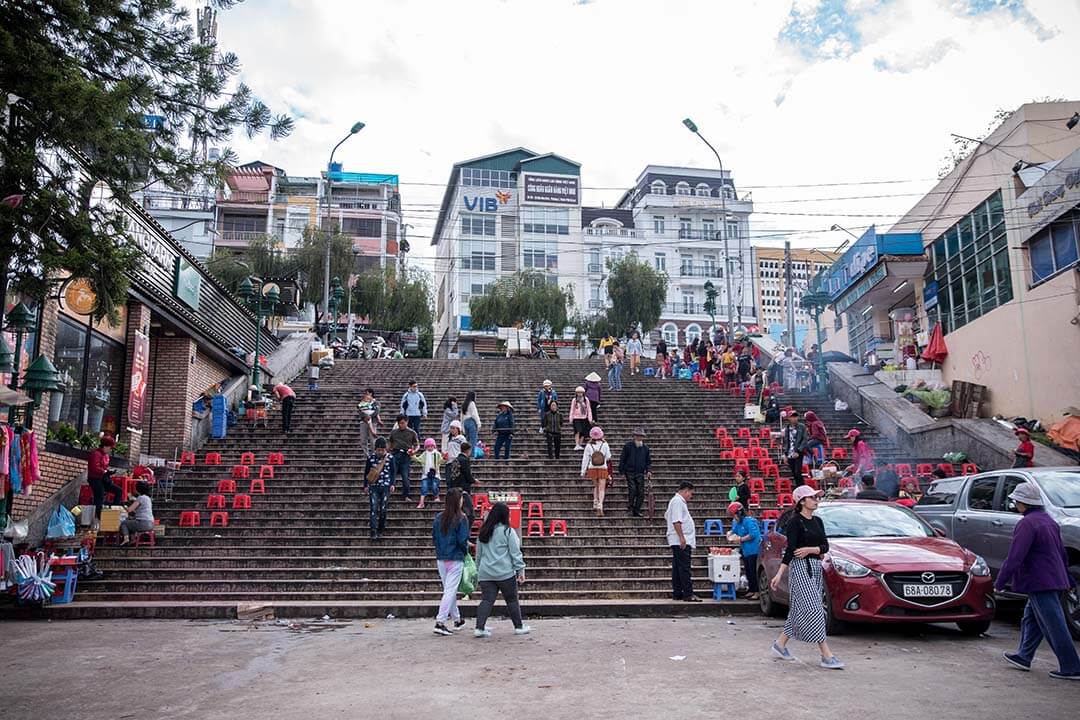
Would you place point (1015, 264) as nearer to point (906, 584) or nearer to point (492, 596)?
point (906, 584)

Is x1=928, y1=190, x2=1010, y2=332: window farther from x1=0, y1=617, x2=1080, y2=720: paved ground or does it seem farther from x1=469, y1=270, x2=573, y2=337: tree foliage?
x1=469, y1=270, x2=573, y2=337: tree foliage

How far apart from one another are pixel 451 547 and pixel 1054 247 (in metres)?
16.4

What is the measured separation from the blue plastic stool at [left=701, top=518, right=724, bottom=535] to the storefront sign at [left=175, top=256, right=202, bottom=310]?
1256 centimetres

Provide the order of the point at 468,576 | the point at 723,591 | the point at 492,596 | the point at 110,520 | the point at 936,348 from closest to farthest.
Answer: the point at 492,596, the point at 468,576, the point at 723,591, the point at 110,520, the point at 936,348

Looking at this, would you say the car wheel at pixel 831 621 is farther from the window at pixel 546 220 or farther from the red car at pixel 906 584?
the window at pixel 546 220

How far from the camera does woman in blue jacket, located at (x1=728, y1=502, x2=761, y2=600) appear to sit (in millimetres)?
12391

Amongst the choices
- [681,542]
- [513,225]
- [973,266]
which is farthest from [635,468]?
[513,225]

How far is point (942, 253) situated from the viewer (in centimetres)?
2566

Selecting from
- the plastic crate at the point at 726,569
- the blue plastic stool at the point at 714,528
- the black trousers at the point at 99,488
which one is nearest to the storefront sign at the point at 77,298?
Result: the black trousers at the point at 99,488

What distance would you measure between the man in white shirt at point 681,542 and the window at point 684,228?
65437 mm

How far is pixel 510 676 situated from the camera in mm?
7242

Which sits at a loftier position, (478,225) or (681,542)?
(478,225)

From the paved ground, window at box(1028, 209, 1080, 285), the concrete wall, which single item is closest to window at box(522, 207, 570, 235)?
the concrete wall

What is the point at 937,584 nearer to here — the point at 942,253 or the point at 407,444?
the point at 407,444
